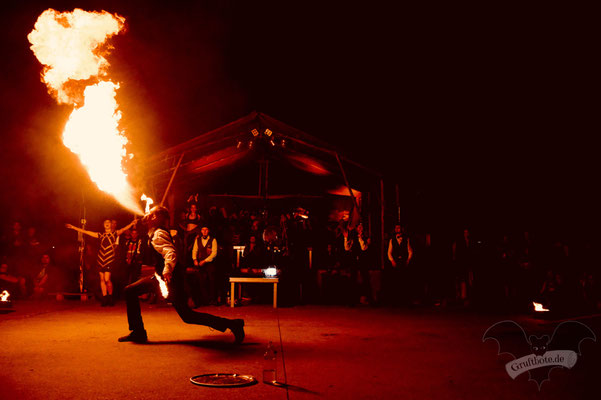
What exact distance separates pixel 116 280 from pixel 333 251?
5.97 metres

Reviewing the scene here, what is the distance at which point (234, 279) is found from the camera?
12578mm

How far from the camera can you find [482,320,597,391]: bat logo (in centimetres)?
556

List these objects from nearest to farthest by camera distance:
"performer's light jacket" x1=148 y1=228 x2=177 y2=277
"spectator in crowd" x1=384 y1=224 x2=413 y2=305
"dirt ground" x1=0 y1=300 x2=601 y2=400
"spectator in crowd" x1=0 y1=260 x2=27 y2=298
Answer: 1. "dirt ground" x1=0 y1=300 x2=601 y2=400
2. "performer's light jacket" x1=148 y1=228 x2=177 y2=277
3. "spectator in crowd" x1=0 y1=260 x2=27 y2=298
4. "spectator in crowd" x1=384 y1=224 x2=413 y2=305

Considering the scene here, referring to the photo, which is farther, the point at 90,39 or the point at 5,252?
the point at 5,252

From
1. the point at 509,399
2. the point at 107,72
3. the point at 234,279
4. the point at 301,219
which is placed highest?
the point at 107,72

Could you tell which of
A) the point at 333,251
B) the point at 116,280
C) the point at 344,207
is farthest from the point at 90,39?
the point at 344,207

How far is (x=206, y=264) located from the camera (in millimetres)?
13234

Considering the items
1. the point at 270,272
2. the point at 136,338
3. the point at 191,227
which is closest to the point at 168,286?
the point at 136,338

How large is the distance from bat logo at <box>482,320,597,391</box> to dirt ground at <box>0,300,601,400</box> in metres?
0.13

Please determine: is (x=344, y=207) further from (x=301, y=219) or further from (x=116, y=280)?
(x=116, y=280)

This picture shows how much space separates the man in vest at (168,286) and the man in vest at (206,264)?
19.4 feet

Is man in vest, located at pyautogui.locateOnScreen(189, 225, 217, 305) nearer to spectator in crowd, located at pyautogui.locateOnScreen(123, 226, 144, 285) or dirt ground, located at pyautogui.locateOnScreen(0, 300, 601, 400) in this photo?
spectator in crowd, located at pyautogui.locateOnScreen(123, 226, 144, 285)

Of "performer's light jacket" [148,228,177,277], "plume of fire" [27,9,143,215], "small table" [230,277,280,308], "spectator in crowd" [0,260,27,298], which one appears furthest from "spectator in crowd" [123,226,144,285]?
"performer's light jacket" [148,228,177,277]

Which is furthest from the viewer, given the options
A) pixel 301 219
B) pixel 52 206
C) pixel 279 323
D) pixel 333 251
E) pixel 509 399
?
pixel 301 219
